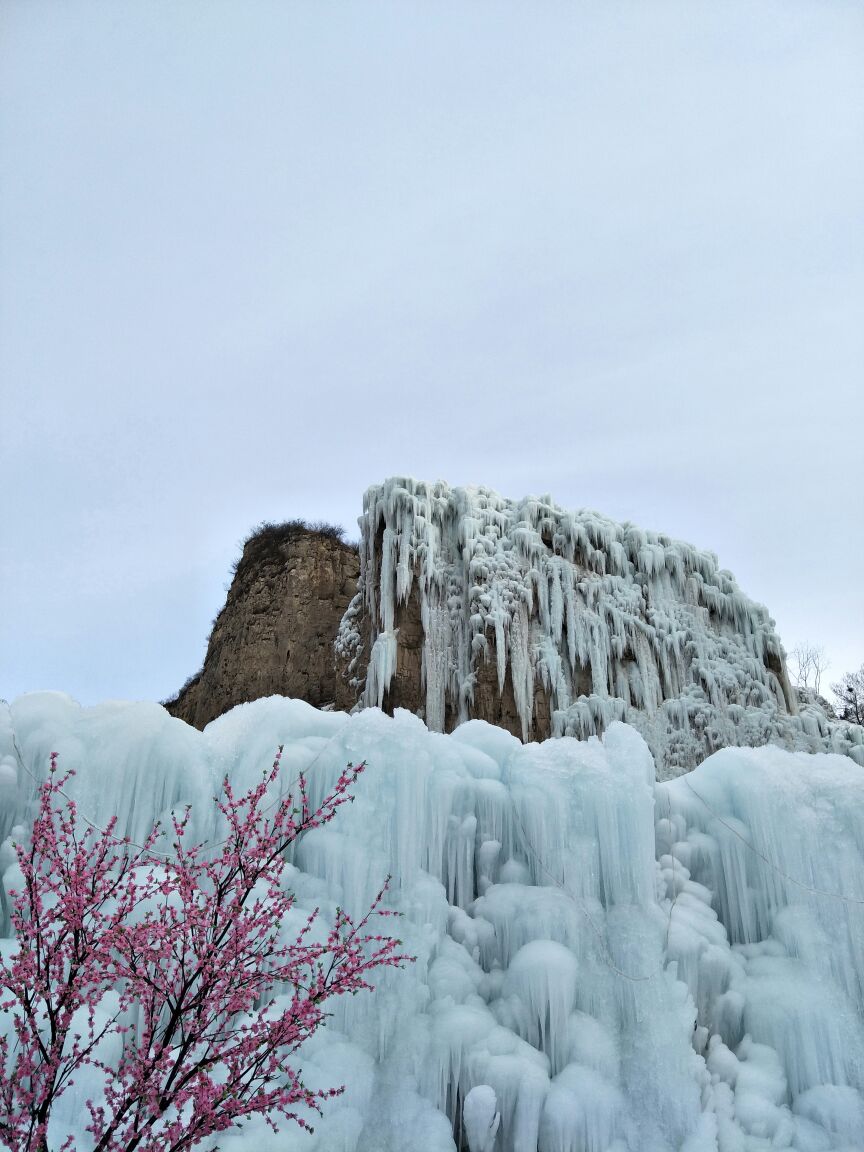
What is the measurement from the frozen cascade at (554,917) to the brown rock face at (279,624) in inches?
435

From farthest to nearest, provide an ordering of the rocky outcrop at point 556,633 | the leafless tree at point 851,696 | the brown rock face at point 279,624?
the leafless tree at point 851,696
the brown rock face at point 279,624
the rocky outcrop at point 556,633

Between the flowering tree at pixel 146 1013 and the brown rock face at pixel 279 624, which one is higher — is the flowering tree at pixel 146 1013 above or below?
below

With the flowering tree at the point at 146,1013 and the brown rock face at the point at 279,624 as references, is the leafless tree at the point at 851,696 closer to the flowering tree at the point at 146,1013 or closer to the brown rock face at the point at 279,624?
the brown rock face at the point at 279,624

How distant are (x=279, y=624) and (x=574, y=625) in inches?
292

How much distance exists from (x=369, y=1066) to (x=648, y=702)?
9.69 meters

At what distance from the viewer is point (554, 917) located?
4.50m

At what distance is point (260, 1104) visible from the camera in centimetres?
263

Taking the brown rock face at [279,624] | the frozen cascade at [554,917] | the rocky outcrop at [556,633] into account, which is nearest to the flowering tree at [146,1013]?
the frozen cascade at [554,917]

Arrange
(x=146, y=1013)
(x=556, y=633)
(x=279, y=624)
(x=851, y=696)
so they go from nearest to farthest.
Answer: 1. (x=146, y=1013)
2. (x=556, y=633)
3. (x=279, y=624)
4. (x=851, y=696)

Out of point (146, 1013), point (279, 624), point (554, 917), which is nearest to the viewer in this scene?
point (146, 1013)

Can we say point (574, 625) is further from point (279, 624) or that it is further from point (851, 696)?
point (851, 696)

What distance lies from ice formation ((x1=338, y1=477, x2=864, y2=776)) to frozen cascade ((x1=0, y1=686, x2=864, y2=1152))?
6929 mm

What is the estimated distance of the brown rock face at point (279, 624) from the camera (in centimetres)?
1669

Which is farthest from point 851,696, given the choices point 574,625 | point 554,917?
point 554,917
